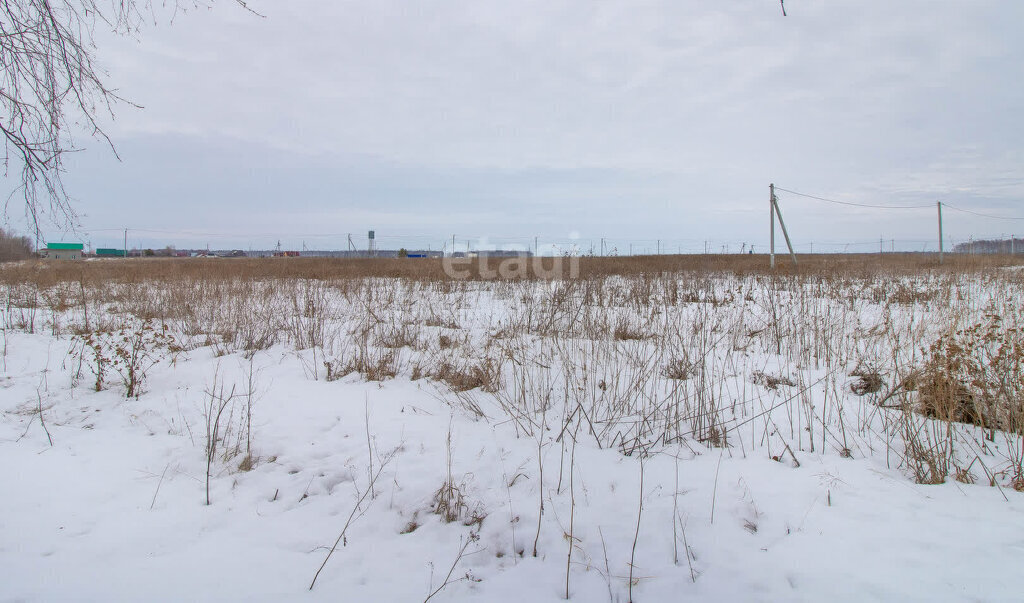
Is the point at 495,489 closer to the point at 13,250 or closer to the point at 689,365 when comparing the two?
the point at 689,365

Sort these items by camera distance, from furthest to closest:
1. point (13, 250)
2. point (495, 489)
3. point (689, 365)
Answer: point (13, 250) < point (689, 365) < point (495, 489)

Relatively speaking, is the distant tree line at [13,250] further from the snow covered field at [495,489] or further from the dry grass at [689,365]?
the snow covered field at [495,489]

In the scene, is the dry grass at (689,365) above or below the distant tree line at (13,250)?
below

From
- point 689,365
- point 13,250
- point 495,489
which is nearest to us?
point 495,489

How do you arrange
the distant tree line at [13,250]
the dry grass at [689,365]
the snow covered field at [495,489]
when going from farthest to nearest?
the distant tree line at [13,250] < the dry grass at [689,365] < the snow covered field at [495,489]

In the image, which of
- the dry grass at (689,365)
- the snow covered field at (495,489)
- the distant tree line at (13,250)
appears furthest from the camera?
the distant tree line at (13,250)

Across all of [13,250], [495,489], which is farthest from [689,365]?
[13,250]

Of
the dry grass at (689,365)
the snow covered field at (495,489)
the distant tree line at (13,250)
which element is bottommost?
the snow covered field at (495,489)

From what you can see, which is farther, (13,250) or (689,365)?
(13,250)

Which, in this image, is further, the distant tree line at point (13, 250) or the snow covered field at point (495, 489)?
the distant tree line at point (13, 250)

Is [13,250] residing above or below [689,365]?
above

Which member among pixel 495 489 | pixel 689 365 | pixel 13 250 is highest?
pixel 13 250

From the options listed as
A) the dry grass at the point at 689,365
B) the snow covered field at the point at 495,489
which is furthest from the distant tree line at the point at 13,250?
the snow covered field at the point at 495,489

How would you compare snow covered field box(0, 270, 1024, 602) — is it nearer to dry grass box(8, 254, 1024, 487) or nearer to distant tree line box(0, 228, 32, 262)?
dry grass box(8, 254, 1024, 487)
